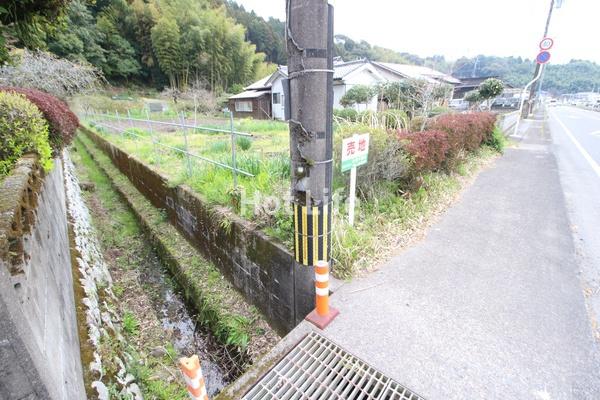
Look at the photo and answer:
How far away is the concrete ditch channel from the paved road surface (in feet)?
3.95

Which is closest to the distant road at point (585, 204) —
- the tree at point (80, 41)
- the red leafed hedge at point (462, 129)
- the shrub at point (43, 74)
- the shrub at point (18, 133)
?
the red leafed hedge at point (462, 129)

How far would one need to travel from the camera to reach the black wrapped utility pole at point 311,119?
1688mm

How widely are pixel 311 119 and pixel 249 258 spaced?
6.04 feet

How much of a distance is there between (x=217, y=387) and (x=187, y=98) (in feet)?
87.8

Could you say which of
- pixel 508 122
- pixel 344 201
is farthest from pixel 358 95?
pixel 344 201

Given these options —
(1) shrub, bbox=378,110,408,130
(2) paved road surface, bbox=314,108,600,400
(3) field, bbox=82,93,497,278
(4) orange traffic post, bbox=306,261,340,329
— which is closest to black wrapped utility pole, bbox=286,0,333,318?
(4) orange traffic post, bbox=306,261,340,329

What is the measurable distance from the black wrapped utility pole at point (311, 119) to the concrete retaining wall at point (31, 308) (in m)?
1.52

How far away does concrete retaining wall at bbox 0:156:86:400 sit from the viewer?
1.08 m

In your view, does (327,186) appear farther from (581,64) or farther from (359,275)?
(581,64)

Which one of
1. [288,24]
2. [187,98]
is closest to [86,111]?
[187,98]

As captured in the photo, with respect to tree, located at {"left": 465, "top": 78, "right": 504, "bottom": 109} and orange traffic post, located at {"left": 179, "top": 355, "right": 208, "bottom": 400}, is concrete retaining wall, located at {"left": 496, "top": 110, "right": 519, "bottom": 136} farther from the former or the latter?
orange traffic post, located at {"left": 179, "top": 355, "right": 208, "bottom": 400}

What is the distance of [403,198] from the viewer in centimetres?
399

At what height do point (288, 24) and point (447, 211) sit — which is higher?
point (288, 24)

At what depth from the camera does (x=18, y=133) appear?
266cm
